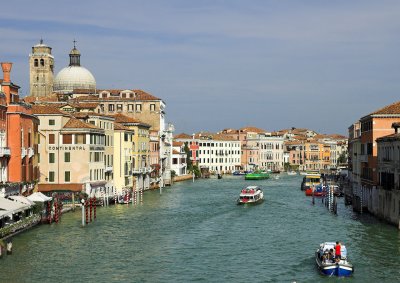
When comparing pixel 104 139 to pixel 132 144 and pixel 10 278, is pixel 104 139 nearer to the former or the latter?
pixel 132 144

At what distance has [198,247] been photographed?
31.9 metres

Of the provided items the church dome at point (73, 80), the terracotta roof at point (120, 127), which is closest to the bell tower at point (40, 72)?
the church dome at point (73, 80)

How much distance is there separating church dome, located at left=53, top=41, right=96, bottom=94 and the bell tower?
5.50 meters

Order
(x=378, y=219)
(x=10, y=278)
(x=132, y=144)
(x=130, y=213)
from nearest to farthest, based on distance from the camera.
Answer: (x=10, y=278) → (x=378, y=219) → (x=130, y=213) → (x=132, y=144)

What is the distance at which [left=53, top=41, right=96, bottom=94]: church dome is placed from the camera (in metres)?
96.6

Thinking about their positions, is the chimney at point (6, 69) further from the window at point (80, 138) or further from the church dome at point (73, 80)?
the church dome at point (73, 80)

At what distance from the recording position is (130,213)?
150ft

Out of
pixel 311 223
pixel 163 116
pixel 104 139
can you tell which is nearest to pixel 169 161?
pixel 163 116

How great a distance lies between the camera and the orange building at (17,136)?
3912 cm

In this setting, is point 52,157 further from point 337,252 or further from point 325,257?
point 337,252

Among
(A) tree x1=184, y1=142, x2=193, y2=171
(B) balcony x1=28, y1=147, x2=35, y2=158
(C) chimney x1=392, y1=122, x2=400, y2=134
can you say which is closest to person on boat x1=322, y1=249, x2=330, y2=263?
(C) chimney x1=392, y1=122, x2=400, y2=134

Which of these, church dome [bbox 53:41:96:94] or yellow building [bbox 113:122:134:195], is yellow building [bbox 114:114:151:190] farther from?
church dome [bbox 53:41:96:94]

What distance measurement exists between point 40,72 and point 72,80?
366 inches

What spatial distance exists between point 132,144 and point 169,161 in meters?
24.8
